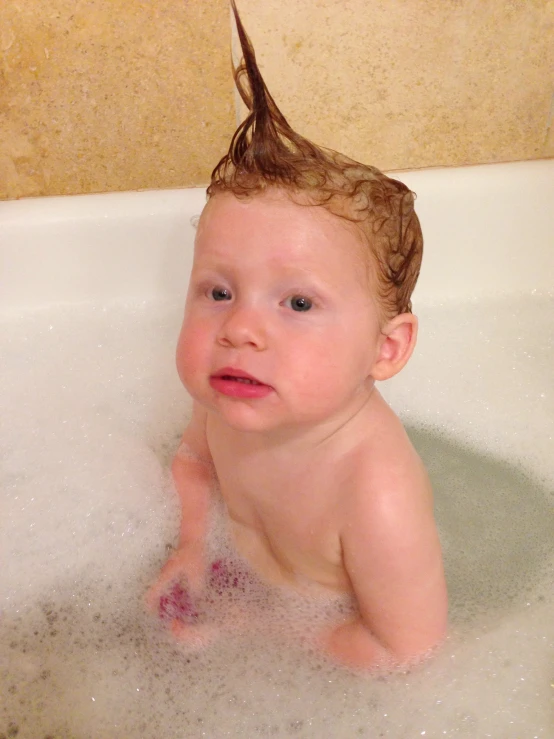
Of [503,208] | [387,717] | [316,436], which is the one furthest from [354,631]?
[503,208]

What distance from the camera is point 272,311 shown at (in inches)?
27.0

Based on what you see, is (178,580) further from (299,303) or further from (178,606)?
(299,303)

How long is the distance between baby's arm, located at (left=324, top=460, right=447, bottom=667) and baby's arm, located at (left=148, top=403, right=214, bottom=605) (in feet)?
0.70

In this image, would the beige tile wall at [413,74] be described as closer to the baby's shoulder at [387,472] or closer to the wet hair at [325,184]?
the wet hair at [325,184]

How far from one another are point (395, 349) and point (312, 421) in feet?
0.38

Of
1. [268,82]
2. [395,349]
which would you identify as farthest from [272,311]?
Answer: [268,82]

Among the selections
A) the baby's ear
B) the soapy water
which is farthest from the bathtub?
the baby's ear

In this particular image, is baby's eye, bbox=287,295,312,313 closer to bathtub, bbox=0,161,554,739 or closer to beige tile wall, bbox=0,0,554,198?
bathtub, bbox=0,161,554,739

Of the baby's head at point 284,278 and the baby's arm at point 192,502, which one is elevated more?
the baby's head at point 284,278

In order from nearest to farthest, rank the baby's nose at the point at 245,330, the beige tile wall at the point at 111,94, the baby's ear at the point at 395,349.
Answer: the baby's nose at the point at 245,330 < the baby's ear at the point at 395,349 < the beige tile wall at the point at 111,94

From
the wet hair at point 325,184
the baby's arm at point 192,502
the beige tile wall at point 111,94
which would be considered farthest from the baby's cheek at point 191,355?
the beige tile wall at point 111,94

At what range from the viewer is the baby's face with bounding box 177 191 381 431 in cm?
68

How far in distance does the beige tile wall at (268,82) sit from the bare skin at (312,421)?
47cm

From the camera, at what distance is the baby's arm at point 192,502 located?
0.92 meters
